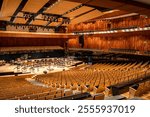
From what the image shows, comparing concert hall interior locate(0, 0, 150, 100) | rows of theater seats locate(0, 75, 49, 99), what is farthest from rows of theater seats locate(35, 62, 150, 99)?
rows of theater seats locate(0, 75, 49, 99)

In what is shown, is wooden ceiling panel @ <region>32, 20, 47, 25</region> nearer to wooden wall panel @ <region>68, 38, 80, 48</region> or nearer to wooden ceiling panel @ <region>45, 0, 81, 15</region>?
wooden ceiling panel @ <region>45, 0, 81, 15</region>

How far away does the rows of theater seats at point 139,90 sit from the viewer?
4.74 metres

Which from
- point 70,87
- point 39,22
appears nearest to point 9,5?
point 70,87

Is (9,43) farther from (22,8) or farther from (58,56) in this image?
(22,8)

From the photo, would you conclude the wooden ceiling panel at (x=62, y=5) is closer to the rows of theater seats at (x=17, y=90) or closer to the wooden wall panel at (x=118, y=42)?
the wooden wall panel at (x=118, y=42)

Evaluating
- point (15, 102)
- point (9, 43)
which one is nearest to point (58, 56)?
point (9, 43)

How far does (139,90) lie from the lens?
483 cm

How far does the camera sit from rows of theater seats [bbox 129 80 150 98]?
4.74 meters

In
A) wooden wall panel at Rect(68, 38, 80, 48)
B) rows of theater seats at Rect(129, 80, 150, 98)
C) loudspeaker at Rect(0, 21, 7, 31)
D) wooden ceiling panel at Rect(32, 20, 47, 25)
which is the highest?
wooden ceiling panel at Rect(32, 20, 47, 25)

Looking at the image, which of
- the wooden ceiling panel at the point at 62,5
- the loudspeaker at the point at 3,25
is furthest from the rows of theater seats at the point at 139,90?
the loudspeaker at the point at 3,25

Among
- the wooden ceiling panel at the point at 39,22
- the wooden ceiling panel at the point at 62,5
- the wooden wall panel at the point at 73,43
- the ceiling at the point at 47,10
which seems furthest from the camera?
the wooden wall panel at the point at 73,43

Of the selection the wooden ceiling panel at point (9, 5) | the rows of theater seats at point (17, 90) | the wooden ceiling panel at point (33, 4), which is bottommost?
the rows of theater seats at point (17, 90)

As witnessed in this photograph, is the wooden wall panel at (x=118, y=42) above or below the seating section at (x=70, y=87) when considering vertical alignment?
above

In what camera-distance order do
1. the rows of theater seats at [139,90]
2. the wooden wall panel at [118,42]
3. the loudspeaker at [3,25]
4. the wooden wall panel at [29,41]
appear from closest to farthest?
the rows of theater seats at [139,90], the wooden wall panel at [118,42], the loudspeaker at [3,25], the wooden wall panel at [29,41]
